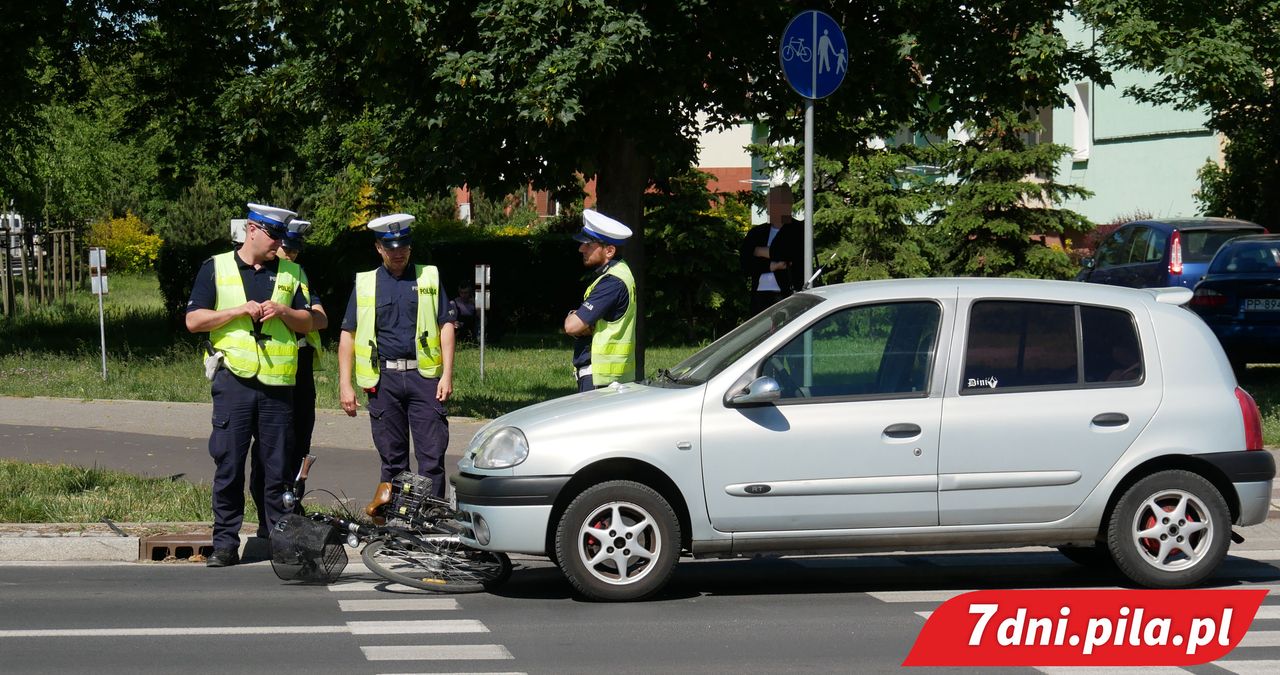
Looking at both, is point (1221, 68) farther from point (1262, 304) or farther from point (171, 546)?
point (171, 546)

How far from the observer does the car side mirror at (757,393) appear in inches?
298

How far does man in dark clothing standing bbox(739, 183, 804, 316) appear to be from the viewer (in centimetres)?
1365

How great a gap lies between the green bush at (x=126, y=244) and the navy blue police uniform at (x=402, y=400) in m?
46.5

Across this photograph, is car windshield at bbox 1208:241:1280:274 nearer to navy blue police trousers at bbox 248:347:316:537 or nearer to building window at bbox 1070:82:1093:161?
navy blue police trousers at bbox 248:347:316:537

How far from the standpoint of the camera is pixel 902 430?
7.83 meters

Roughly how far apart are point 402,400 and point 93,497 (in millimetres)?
2842

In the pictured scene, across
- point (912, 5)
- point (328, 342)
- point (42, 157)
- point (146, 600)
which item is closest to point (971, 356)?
point (146, 600)

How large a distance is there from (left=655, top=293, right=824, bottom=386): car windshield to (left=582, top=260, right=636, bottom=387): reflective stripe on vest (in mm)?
756

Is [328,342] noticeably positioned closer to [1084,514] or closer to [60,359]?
[60,359]

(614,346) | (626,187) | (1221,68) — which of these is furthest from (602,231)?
(1221,68)

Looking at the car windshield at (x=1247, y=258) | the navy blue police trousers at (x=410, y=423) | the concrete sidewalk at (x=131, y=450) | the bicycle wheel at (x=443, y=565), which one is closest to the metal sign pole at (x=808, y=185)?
the concrete sidewalk at (x=131, y=450)

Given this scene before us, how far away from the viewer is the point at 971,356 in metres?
8.02

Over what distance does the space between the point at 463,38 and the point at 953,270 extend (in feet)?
54.6

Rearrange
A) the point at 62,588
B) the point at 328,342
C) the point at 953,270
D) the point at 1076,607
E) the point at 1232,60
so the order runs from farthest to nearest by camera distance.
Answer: the point at 953,270 → the point at 328,342 → the point at 1232,60 → the point at 62,588 → the point at 1076,607
